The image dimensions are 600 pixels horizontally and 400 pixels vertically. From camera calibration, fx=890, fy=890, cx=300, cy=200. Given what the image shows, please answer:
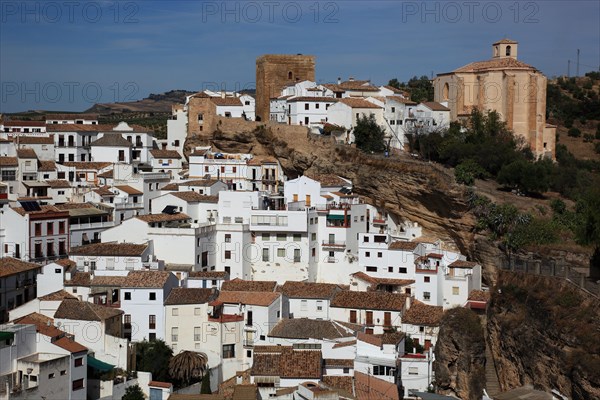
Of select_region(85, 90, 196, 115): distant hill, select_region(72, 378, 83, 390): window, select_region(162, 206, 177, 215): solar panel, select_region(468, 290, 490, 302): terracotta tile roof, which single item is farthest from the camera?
select_region(85, 90, 196, 115): distant hill

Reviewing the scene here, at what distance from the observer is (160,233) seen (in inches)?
1415

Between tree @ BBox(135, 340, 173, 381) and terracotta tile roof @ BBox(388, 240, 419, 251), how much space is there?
35.8ft

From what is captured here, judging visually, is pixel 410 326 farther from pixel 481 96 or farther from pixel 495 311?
pixel 481 96

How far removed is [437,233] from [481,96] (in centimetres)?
1107

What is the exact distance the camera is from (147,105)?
11031cm

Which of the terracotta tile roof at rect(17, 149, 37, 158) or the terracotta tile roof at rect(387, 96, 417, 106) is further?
the terracotta tile roof at rect(387, 96, 417, 106)

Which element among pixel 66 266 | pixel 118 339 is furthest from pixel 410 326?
pixel 66 266

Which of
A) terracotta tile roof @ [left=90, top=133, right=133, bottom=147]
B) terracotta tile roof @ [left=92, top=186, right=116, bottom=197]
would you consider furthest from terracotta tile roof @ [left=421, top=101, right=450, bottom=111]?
terracotta tile roof @ [left=92, top=186, right=116, bottom=197]

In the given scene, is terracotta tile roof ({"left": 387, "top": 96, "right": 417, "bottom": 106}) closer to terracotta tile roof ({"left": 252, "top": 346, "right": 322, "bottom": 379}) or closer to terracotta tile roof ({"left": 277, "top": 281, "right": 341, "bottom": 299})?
terracotta tile roof ({"left": 277, "top": 281, "right": 341, "bottom": 299})

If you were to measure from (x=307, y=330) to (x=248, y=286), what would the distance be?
3739 mm

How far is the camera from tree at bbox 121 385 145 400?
2770 centimetres

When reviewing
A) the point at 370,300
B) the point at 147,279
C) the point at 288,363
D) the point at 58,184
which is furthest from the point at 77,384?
the point at 58,184

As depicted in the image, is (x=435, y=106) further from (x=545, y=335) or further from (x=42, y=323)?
(x=42, y=323)

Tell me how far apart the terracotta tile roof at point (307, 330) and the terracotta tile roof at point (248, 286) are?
2.15 metres
